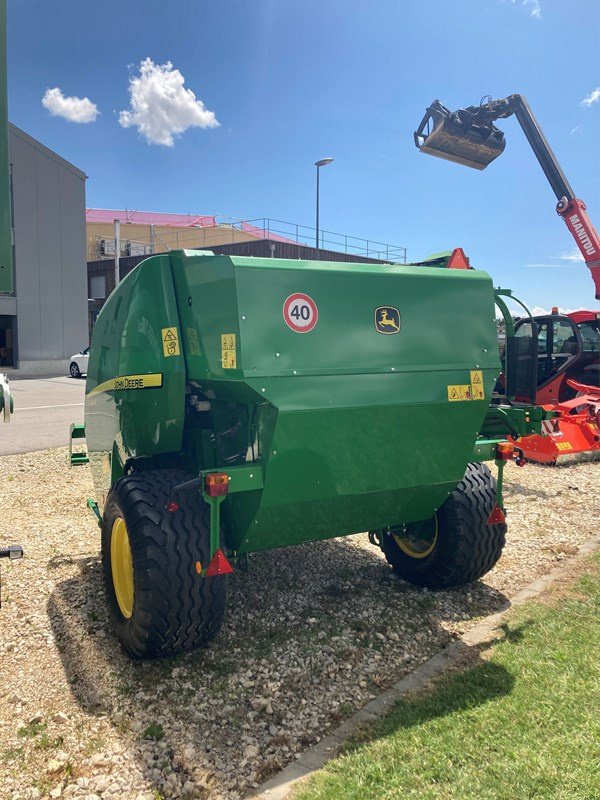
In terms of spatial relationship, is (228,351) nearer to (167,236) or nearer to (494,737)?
(494,737)

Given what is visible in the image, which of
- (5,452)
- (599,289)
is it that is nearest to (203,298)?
(5,452)

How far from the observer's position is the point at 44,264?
2417cm

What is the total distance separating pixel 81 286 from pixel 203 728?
82.9ft

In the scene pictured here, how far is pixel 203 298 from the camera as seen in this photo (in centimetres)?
302

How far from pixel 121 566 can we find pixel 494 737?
2.11 meters

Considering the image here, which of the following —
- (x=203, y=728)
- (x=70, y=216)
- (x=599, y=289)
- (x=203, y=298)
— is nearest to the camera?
(x=203, y=728)

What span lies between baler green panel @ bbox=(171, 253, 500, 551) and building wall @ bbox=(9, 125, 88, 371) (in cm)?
2313

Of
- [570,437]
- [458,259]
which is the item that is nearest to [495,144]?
[570,437]

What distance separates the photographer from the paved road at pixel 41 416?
9.69 meters

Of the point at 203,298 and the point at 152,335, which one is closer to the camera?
the point at 203,298

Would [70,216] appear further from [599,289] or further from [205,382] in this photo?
[205,382]

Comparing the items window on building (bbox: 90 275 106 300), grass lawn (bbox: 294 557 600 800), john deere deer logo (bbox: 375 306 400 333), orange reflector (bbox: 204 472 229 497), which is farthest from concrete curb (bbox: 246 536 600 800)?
window on building (bbox: 90 275 106 300)

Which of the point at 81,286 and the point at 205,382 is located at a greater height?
the point at 81,286

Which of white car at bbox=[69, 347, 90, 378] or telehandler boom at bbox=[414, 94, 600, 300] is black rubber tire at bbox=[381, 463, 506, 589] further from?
white car at bbox=[69, 347, 90, 378]
